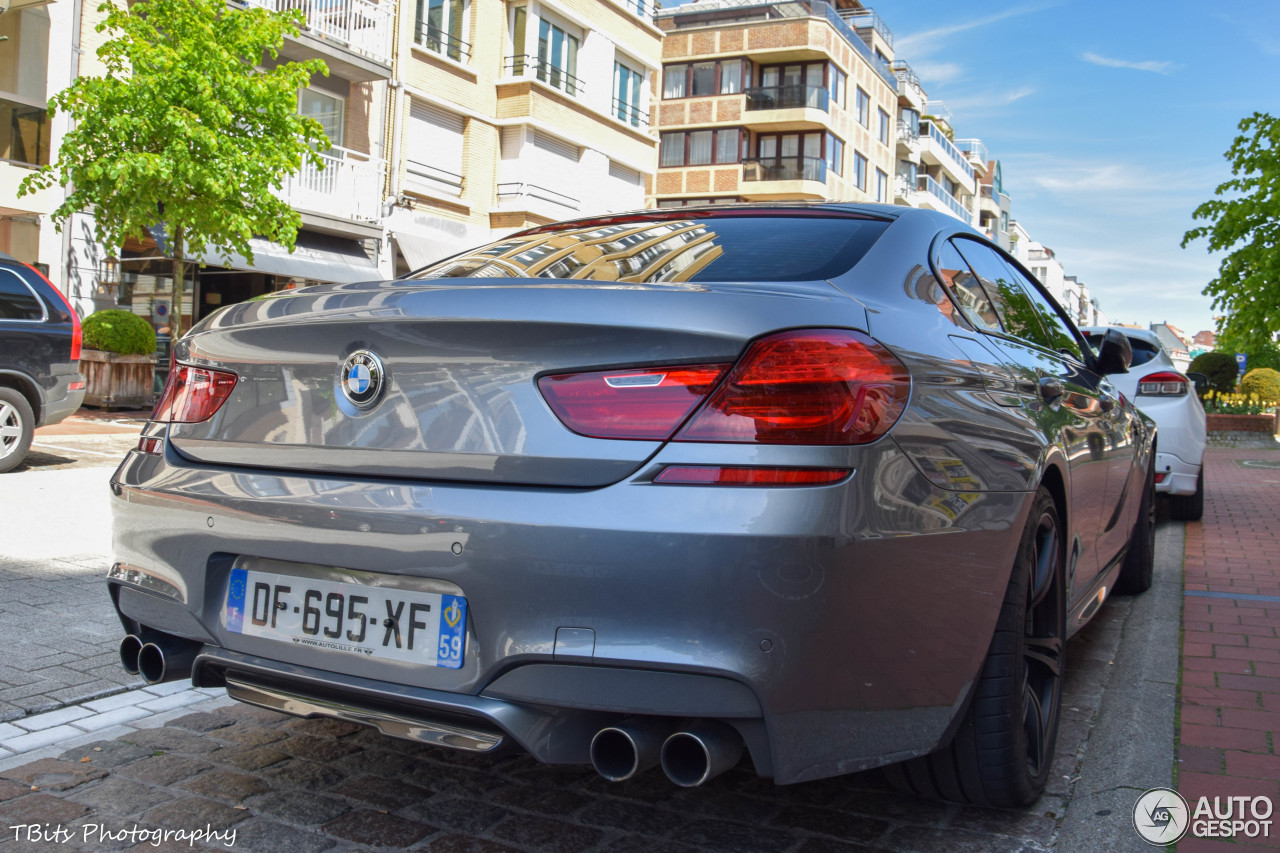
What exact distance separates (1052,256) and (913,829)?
130m

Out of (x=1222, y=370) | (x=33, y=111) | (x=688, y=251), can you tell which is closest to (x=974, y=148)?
(x=1222, y=370)

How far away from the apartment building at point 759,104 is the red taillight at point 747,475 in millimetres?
43003

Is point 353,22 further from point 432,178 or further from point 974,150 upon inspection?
point 974,150

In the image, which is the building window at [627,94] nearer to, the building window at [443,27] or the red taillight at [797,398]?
the building window at [443,27]

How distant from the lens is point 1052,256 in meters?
124

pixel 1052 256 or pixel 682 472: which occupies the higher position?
pixel 1052 256

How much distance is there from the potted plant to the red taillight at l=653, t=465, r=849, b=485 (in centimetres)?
1629

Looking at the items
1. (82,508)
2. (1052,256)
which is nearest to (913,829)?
(82,508)

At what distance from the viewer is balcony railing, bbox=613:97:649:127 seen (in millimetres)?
29969

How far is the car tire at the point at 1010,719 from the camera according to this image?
253 centimetres

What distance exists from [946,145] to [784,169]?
25.3 metres

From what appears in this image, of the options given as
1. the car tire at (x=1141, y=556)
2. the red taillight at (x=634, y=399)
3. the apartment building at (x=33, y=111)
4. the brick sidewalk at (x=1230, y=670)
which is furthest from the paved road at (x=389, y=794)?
the apartment building at (x=33, y=111)

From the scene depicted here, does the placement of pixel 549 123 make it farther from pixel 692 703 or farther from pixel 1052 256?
pixel 1052 256

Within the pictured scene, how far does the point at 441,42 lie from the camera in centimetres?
2436
